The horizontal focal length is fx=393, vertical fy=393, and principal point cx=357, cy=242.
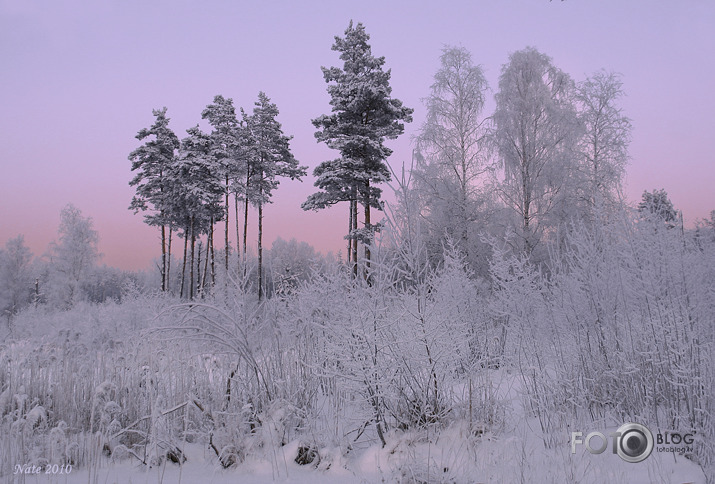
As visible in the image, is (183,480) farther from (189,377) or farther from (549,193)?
(549,193)

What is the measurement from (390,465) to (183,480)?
58.5 inches

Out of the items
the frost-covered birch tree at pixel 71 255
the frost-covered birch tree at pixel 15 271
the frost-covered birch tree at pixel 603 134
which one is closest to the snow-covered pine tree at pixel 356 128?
the frost-covered birch tree at pixel 603 134

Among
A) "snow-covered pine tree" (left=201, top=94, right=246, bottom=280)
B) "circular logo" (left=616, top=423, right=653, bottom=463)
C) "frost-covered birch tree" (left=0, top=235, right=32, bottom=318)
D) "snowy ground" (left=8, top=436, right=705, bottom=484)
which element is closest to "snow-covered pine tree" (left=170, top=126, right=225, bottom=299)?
"snow-covered pine tree" (left=201, top=94, right=246, bottom=280)

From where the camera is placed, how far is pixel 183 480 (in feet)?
9.25

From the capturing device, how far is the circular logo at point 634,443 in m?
2.51

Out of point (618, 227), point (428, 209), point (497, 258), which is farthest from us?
point (428, 209)

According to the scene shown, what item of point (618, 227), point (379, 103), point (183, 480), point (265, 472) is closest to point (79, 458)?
point (183, 480)

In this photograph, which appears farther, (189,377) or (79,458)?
(189,377)

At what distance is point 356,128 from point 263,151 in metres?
10.0

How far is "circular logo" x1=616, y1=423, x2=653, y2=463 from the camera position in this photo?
2.51m

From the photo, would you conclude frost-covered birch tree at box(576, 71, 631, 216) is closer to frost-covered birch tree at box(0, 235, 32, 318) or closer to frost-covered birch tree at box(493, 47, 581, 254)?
frost-covered birch tree at box(493, 47, 581, 254)

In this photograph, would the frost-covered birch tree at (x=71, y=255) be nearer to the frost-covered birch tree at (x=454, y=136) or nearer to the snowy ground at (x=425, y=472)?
the frost-covered birch tree at (x=454, y=136)

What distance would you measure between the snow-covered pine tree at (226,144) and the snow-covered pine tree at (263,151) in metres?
0.91

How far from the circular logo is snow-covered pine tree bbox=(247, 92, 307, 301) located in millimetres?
22214
